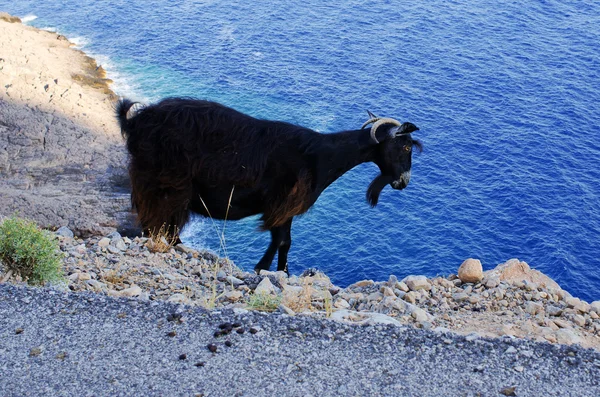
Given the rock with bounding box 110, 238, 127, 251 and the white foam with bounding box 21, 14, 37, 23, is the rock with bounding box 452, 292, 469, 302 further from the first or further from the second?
the white foam with bounding box 21, 14, 37, 23

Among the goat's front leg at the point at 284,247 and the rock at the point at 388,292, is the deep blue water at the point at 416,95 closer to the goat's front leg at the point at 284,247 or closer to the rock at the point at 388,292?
the goat's front leg at the point at 284,247

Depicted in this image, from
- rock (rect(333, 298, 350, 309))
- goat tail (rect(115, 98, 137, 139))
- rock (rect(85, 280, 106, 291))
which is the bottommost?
rock (rect(333, 298, 350, 309))

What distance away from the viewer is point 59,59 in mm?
39250

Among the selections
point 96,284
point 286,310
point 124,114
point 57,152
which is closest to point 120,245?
point 124,114

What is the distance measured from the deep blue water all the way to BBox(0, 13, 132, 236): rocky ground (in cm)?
345

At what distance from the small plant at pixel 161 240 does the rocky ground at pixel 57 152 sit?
852 centimetres

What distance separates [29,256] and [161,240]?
3.39 metres

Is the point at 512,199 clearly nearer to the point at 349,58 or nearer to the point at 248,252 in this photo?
the point at 248,252

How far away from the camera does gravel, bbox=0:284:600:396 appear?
726 cm

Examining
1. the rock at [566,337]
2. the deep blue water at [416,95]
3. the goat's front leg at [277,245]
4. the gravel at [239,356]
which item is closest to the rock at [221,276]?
the goat's front leg at [277,245]

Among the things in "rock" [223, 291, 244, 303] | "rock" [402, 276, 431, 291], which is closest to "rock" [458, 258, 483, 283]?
"rock" [402, 276, 431, 291]

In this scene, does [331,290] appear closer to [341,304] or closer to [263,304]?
[341,304]

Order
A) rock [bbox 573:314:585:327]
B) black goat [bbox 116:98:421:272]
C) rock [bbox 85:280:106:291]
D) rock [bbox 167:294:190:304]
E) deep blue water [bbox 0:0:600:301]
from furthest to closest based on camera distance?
deep blue water [bbox 0:0:600:301] → black goat [bbox 116:98:421:272] → rock [bbox 573:314:585:327] → rock [bbox 85:280:106:291] → rock [bbox 167:294:190:304]

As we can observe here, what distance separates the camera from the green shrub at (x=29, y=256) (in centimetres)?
966
